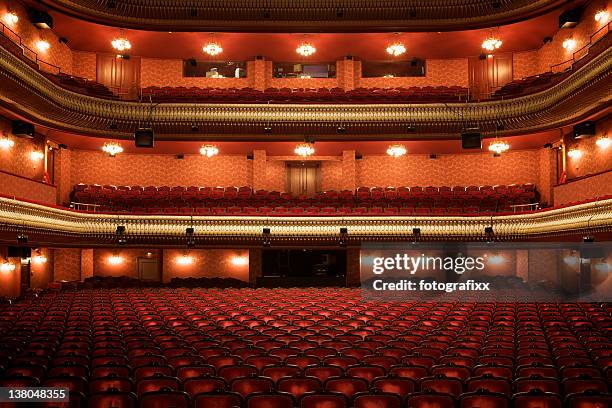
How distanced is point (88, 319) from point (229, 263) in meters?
11.6

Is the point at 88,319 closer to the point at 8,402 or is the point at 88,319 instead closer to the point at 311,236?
the point at 8,402

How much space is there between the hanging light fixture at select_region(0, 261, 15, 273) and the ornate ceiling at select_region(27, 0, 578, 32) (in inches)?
346

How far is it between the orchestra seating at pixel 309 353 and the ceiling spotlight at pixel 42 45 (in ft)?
33.3

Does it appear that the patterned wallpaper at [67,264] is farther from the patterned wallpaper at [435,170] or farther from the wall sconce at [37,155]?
the patterned wallpaper at [435,170]

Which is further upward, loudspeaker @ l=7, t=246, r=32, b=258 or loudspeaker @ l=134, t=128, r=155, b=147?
loudspeaker @ l=134, t=128, r=155, b=147

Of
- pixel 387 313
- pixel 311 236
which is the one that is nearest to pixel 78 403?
pixel 387 313

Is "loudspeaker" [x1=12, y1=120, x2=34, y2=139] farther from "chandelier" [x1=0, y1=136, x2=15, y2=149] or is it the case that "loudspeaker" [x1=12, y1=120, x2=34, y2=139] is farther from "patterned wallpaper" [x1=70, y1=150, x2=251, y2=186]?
"patterned wallpaper" [x1=70, y1=150, x2=251, y2=186]

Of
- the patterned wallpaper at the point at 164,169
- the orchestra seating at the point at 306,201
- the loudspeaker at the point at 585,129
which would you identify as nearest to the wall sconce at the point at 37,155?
the orchestra seating at the point at 306,201

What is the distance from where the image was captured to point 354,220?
19297 millimetres

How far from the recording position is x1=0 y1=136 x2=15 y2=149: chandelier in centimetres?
1734

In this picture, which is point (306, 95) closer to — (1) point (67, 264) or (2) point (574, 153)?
(2) point (574, 153)

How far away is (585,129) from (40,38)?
18038 mm

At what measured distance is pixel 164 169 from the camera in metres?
23.6

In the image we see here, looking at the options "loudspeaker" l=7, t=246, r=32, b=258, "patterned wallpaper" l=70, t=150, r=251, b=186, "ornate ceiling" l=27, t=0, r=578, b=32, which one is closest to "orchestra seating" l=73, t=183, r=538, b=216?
"patterned wallpaper" l=70, t=150, r=251, b=186
